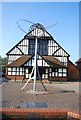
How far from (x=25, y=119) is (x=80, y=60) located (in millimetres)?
48277

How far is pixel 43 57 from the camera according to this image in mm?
40625

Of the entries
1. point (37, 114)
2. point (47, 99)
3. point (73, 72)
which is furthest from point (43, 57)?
point (37, 114)

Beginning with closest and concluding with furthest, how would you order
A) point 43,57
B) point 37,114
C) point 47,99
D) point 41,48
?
point 37,114 → point 47,99 → point 43,57 → point 41,48

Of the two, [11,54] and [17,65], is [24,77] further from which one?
[11,54]

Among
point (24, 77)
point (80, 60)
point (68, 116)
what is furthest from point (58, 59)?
point (68, 116)

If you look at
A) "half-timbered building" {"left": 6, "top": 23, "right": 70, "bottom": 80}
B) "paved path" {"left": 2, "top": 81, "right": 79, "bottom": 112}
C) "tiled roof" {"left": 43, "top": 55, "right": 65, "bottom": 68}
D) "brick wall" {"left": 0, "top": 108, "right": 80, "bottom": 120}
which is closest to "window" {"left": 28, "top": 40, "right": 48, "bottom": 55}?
"half-timbered building" {"left": 6, "top": 23, "right": 70, "bottom": 80}

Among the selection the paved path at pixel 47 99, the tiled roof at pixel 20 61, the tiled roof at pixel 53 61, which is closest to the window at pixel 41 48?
the tiled roof at pixel 53 61

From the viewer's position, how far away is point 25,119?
9.61 meters

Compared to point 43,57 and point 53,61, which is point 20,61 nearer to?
point 43,57

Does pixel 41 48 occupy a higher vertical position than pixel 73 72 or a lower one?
higher

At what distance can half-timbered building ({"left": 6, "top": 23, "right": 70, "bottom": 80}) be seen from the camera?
4006cm

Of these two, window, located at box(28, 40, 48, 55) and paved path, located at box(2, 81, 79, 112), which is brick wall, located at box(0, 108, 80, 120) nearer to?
paved path, located at box(2, 81, 79, 112)

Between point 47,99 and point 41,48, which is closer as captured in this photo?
point 47,99

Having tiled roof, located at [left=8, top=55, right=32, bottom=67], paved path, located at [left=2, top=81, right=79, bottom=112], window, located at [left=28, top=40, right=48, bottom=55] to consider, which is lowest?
paved path, located at [left=2, top=81, right=79, bottom=112]
